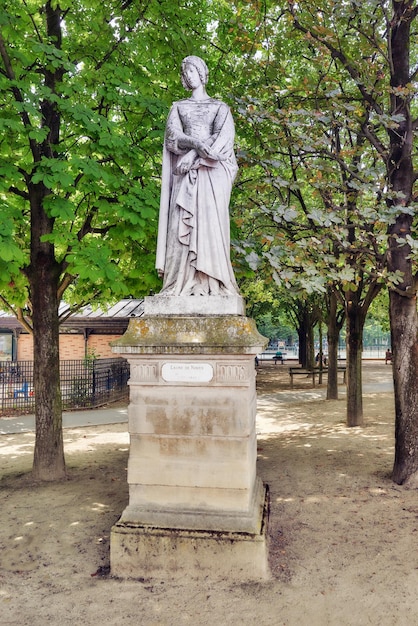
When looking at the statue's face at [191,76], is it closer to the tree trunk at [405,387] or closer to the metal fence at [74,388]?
the tree trunk at [405,387]

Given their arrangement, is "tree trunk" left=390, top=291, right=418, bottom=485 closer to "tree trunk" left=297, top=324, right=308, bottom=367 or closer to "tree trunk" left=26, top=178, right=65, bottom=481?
"tree trunk" left=26, top=178, right=65, bottom=481

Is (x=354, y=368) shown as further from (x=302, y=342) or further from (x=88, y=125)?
Result: (x=302, y=342)

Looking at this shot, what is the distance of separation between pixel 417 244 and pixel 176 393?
366 cm

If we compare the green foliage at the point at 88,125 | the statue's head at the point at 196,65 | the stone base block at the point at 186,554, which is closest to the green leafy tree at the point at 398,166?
the green foliage at the point at 88,125

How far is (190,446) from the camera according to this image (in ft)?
15.6

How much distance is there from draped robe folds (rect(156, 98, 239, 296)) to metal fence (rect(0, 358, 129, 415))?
11.7 metres

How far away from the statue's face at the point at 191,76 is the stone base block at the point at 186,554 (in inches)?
182

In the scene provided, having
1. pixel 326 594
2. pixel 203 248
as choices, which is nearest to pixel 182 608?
pixel 326 594

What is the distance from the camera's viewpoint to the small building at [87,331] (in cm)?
2395

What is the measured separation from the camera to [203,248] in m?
4.91

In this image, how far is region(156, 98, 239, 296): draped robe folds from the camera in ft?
16.2

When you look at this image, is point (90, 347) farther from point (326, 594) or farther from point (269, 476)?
point (326, 594)

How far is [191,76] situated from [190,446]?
154 inches

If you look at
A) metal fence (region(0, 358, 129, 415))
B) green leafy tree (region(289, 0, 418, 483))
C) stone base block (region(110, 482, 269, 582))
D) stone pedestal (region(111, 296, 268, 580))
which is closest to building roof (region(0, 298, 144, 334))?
metal fence (region(0, 358, 129, 415))
